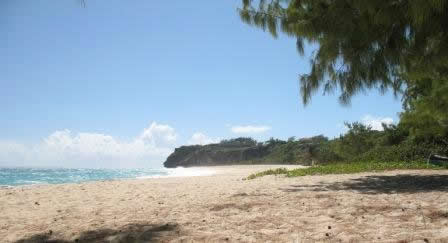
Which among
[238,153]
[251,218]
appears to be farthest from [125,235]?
[238,153]

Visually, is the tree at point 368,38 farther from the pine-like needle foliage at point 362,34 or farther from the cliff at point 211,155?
the cliff at point 211,155

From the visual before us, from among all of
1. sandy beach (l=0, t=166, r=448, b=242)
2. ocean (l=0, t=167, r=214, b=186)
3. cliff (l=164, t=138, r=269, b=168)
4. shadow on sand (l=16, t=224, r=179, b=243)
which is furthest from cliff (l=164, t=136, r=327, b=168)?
shadow on sand (l=16, t=224, r=179, b=243)

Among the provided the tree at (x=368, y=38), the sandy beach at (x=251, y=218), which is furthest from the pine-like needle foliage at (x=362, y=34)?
the sandy beach at (x=251, y=218)

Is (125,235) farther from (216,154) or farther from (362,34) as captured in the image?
(216,154)

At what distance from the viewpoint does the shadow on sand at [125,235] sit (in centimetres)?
602

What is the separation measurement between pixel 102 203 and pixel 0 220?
2474 mm

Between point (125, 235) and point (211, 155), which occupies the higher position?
point (211, 155)

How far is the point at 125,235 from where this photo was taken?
6.19 metres

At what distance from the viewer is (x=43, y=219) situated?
8.17 meters

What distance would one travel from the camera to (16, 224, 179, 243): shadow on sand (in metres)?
6.02

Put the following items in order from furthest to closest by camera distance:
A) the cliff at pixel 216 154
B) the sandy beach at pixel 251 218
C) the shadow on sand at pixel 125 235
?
the cliff at pixel 216 154 < the shadow on sand at pixel 125 235 < the sandy beach at pixel 251 218

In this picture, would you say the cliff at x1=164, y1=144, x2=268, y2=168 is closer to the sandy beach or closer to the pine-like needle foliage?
the pine-like needle foliage

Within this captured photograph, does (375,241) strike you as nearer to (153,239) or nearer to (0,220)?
(153,239)

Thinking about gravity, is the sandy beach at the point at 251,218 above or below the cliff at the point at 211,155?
below
